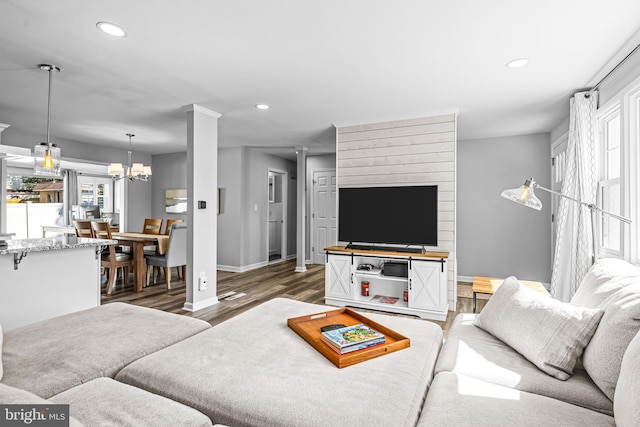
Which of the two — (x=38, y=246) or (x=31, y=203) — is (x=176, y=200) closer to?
(x=31, y=203)

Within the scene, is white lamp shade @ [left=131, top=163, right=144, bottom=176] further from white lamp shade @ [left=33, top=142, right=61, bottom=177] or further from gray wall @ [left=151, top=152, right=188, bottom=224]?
white lamp shade @ [left=33, top=142, right=61, bottom=177]

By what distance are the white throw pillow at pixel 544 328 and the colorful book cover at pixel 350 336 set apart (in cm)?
67

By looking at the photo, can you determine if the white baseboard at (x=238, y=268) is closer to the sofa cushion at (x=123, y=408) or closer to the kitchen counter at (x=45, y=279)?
the kitchen counter at (x=45, y=279)

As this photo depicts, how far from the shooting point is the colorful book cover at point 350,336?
1.60 meters

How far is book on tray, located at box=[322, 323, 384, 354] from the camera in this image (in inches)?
61.7

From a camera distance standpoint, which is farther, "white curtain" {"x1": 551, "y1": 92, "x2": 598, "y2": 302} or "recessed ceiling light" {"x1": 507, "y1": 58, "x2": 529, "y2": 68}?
→ "white curtain" {"x1": 551, "y1": 92, "x2": 598, "y2": 302}

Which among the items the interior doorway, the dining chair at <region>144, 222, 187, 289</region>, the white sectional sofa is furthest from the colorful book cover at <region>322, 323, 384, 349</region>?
the interior doorway

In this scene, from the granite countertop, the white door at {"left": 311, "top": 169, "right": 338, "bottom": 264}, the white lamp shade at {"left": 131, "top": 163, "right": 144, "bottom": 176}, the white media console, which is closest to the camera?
the granite countertop

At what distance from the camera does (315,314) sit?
2.09 metres

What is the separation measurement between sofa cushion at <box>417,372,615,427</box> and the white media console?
236 centimetres

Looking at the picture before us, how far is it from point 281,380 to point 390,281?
10.0 feet

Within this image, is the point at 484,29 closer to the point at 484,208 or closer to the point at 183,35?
the point at 183,35

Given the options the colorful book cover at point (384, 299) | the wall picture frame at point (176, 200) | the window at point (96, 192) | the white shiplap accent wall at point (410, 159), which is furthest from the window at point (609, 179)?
the window at point (96, 192)

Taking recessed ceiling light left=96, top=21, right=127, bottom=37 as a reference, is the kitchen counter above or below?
below
